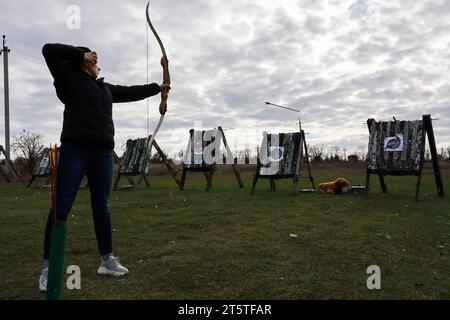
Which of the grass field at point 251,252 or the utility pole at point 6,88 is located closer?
the grass field at point 251,252

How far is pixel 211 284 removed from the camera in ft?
10.7

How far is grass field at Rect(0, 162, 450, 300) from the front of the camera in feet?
10.3

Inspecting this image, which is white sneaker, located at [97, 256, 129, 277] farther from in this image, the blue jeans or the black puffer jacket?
the black puffer jacket

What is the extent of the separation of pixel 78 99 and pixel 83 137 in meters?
0.29

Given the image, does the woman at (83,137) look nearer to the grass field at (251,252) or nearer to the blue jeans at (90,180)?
the blue jeans at (90,180)

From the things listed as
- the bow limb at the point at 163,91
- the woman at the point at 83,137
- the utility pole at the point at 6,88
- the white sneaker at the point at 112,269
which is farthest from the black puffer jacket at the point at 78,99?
the utility pole at the point at 6,88

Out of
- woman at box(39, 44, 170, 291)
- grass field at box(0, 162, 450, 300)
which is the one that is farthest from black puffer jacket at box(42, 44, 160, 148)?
grass field at box(0, 162, 450, 300)

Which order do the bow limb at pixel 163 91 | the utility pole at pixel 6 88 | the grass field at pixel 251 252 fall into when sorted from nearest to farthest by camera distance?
the grass field at pixel 251 252 → the bow limb at pixel 163 91 → the utility pole at pixel 6 88

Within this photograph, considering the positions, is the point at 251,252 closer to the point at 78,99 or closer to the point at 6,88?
the point at 78,99

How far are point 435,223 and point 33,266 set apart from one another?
5040 millimetres

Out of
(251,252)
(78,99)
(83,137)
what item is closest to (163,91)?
(78,99)

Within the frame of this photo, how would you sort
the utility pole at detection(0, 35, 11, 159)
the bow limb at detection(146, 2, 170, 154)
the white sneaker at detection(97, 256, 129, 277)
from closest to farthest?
1. the white sneaker at detection(97, 256, 129, 277)
2. the bow limb at detection(146, 2, 170, 154)
3. the utility pole at detection(0, 35, 11, 159)

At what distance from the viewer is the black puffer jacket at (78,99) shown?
10.5 ft

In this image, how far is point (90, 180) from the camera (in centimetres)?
351
